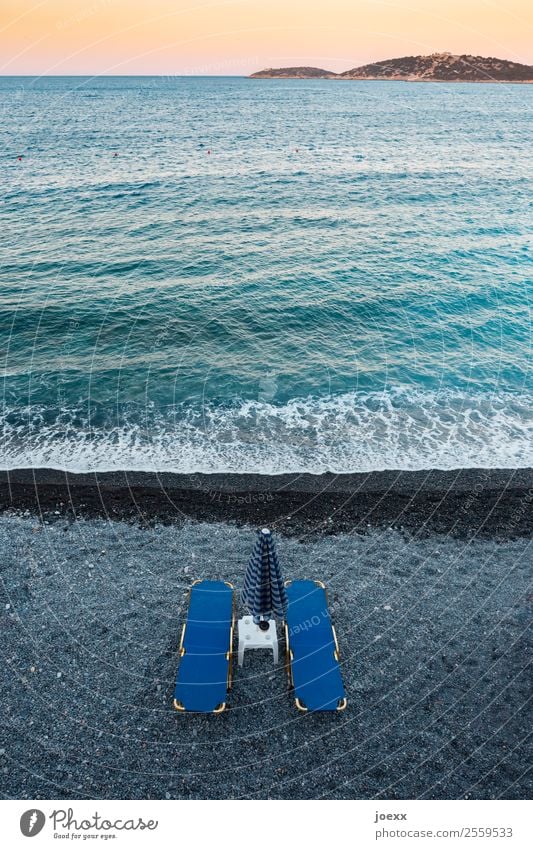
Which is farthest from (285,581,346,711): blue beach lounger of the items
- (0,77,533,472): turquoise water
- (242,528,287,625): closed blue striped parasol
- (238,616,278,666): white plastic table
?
(0,77,533,472): turquoise water

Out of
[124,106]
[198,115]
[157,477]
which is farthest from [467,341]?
[124,106]

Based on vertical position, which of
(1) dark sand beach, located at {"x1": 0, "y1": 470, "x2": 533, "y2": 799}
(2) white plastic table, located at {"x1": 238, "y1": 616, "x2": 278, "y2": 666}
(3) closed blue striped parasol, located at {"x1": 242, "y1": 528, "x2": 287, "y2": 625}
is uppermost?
(3) closed blue striped parasol, located at {"x1": 242, "y1": 528, "x2": 287, "y2": 625}

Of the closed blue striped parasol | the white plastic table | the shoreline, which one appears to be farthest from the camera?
the shoreline

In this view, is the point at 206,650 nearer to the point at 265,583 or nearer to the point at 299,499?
the point at 265,583

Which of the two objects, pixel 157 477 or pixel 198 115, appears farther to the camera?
pixel 198 115

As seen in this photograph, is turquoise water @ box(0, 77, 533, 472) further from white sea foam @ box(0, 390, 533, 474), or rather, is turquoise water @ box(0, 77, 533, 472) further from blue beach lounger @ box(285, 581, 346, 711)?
blue beach lounger @ box(285, 581, 346, 711)

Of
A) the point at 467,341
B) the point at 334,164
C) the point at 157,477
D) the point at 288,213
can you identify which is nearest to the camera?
the point at 157,477
